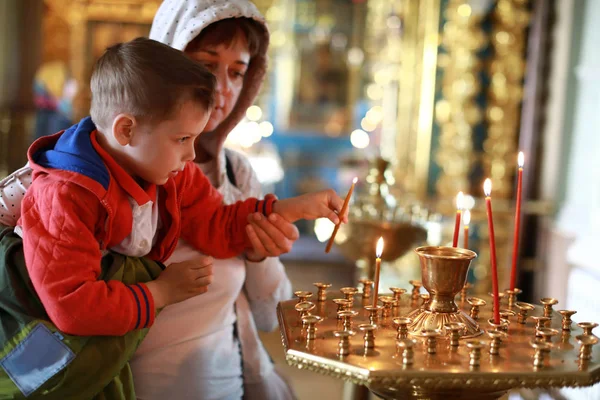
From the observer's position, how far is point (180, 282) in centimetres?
110

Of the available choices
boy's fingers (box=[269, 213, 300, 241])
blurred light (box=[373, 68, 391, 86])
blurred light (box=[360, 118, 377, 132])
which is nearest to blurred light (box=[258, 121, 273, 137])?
blurred light (box=[360, 118, 377, 132])

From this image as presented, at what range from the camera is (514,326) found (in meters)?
1.13

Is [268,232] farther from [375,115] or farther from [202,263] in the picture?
[375,115]

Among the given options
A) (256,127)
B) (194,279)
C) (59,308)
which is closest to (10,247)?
(59,308)

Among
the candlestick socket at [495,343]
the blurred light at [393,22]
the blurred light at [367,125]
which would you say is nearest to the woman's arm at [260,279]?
the candlestick socket at [495,343]

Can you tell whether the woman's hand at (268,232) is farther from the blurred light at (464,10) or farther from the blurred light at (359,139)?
the blurred light at (359,139)

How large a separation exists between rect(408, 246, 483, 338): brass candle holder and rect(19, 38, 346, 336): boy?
13.7 inches

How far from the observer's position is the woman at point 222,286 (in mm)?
1300

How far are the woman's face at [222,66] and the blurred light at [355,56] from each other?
5562mm

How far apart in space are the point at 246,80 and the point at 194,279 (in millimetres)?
647

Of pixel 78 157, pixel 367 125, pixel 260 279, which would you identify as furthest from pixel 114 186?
pixel 367 125

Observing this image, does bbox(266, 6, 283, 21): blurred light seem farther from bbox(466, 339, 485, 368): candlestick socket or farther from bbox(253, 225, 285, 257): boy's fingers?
bbox(466, 339, 485, 368): candlestick socket

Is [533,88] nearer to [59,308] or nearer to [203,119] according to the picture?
[203,119]

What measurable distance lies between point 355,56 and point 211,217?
5730mm
